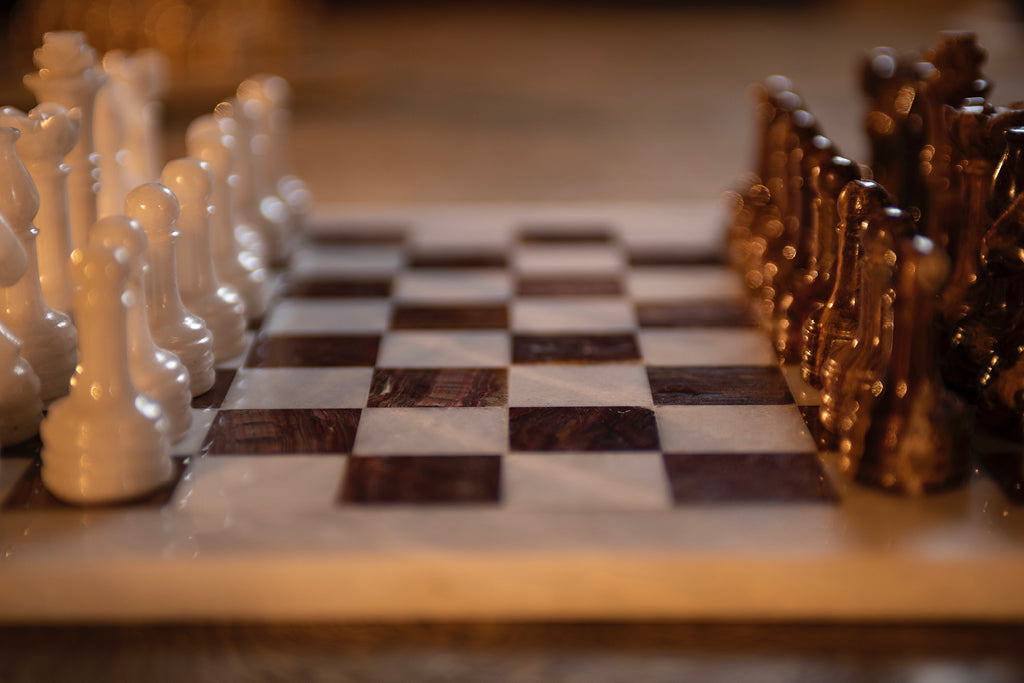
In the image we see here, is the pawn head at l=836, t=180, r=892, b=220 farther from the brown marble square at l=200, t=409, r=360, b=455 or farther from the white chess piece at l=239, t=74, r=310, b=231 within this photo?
the white chess piece at l=239, t=74, r=310, b=231

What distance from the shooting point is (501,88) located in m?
4.50

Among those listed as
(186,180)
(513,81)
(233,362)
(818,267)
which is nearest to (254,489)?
(233,362)

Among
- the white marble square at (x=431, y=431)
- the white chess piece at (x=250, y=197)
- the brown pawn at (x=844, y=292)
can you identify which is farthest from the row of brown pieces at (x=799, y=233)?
the white chess piece at (x=250, y=197)

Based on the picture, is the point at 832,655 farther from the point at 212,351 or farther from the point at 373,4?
the point at 373,4

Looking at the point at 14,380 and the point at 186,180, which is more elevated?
the point at 186,180

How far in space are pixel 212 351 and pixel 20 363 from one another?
0.70ft

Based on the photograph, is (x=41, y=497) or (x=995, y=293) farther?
(x=995, y=293)

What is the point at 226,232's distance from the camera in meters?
1.39

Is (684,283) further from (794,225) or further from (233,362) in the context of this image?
(233,362)

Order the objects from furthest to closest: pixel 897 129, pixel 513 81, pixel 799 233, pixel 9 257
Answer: pixel 513 81, pixel 897 129, pixel 799 233, pixel 9 257


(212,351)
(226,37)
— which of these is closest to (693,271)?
(212,351)

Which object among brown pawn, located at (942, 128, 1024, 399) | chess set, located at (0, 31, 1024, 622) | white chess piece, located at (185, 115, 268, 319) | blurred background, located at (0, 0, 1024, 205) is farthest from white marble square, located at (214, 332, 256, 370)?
blurred background, located at (0, 0, 1024, 205)

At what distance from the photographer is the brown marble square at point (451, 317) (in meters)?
1.37

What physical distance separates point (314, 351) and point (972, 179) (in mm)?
769
